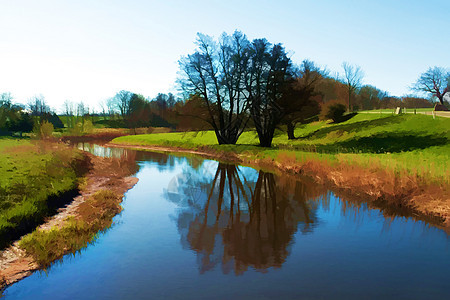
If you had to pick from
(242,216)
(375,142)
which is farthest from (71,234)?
(375,142)

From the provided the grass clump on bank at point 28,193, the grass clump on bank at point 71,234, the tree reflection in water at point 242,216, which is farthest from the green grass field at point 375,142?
the grass clump on bank at point 28,193

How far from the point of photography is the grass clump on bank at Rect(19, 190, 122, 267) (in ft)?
29.8

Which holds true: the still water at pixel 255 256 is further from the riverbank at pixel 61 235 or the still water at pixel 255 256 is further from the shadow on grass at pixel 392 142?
the shadow on grass at pixel 392 142

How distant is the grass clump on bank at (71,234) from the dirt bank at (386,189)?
38.5 ft

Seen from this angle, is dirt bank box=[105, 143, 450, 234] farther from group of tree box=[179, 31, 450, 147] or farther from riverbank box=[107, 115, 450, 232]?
group of tree box=[179, 31, 450, 147]

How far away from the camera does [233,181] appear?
23.5 metres

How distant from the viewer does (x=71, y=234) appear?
1050cm

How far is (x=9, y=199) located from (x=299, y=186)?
49.6ft

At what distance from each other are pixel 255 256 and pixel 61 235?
5995mm

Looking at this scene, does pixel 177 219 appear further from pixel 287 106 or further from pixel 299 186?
pixel 287 106

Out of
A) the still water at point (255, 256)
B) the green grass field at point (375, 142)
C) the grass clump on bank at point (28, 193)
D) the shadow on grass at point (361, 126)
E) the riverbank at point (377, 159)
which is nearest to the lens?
the still water at point (255, 256)

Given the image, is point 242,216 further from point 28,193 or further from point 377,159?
point 377,159

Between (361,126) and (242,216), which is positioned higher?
(361,126)

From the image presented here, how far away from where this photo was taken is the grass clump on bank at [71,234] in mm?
9078
